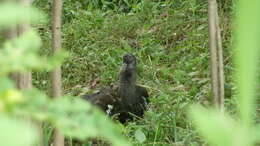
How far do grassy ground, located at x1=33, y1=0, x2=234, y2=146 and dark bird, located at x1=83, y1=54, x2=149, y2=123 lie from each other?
12 centimetres

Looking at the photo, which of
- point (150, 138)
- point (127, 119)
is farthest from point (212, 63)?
point (127, 119)

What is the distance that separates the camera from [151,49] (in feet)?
17.1

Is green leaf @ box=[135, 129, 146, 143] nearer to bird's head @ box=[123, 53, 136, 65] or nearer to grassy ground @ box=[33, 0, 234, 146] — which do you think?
grassy ground @ box=[33, 0, 234, 146]

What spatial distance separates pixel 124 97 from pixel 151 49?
3.83 ft

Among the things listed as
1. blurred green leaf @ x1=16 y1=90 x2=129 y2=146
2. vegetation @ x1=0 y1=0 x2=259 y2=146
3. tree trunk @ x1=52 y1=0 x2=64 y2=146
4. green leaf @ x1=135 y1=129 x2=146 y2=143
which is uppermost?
blurred green leaf @ x1=16 y1=90 x2=129 y2=146

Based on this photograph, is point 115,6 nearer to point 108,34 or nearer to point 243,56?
point 108,34

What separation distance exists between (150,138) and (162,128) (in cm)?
10

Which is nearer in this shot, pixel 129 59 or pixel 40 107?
pixel 40 107

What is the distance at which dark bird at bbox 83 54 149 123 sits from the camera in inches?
155

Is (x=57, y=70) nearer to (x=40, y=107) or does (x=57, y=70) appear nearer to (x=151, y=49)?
(x=40, y=107)

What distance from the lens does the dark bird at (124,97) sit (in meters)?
3.94

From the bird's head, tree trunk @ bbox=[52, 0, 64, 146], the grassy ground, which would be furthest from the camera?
the bird's head

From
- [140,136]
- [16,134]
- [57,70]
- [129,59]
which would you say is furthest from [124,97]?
[16,134]

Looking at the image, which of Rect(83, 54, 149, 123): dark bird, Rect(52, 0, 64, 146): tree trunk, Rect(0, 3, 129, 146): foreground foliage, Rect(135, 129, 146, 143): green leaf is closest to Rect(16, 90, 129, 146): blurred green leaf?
Rect(0, 3, 129, 146): foreground foliage
